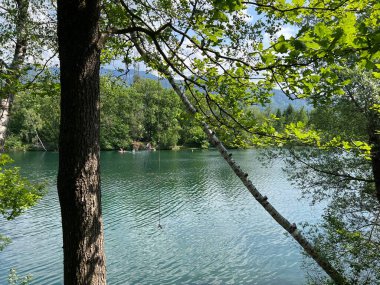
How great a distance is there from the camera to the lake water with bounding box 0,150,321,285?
12.8m

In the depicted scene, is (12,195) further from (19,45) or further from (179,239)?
(179,239)

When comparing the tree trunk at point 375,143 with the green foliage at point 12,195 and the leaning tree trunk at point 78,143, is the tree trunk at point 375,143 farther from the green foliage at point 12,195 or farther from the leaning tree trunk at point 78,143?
the green foliage at point 12,195

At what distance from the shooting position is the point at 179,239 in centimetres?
1662

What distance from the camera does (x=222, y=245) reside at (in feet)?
52.2

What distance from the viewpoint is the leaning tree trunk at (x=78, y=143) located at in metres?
2.46

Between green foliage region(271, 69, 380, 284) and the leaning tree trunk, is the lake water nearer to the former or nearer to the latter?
green foliage region(271, 69, 380, 284)

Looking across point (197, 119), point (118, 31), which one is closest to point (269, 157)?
point (197, 119)

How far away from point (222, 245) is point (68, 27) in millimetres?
14789

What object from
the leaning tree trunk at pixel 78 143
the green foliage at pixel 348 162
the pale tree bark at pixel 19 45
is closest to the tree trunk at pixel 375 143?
the green foliage at pixel 348 162

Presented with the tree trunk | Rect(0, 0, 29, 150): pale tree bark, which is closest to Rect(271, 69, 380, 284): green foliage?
the tree trunk

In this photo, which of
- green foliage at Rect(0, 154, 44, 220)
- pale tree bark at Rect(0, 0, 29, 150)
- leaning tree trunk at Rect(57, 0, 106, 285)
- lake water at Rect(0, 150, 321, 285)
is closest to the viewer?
leaning tree trunk at Rect(57, 0, 106, 285)

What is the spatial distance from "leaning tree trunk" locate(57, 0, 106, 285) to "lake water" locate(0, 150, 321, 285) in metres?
10.5

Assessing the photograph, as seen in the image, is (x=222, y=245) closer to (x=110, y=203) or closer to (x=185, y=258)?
(x=185, y=258)

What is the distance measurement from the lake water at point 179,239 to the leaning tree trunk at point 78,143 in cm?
1052
